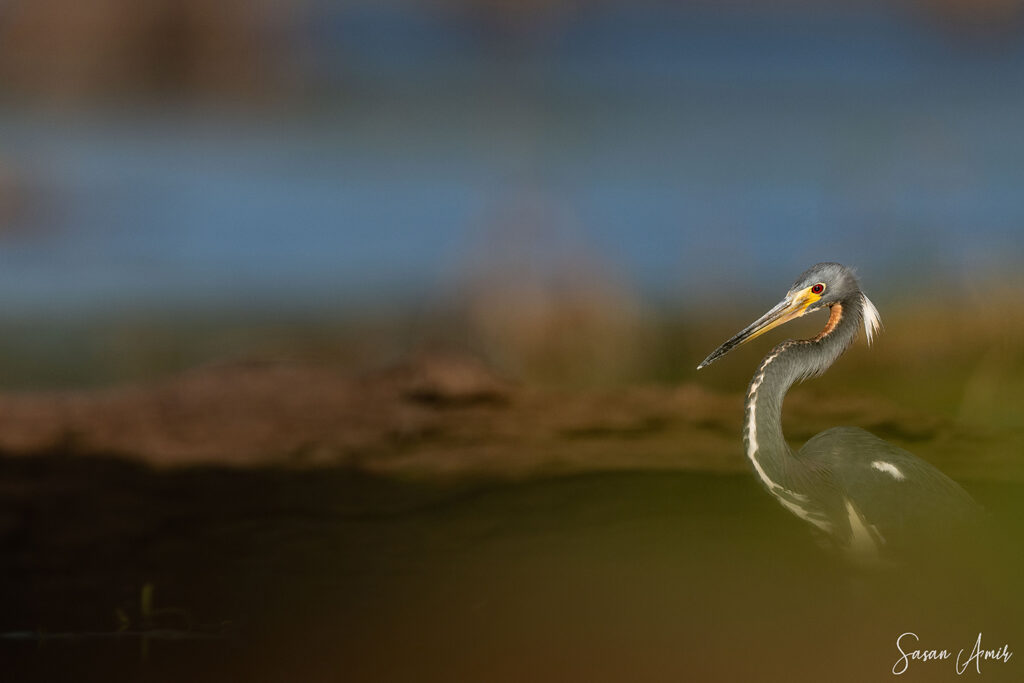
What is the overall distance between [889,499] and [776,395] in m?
0.36

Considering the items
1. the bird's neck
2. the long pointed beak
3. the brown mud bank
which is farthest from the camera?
the brown mud bank

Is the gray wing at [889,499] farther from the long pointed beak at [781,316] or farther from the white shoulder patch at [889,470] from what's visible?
the long pointed beak at [781,316]

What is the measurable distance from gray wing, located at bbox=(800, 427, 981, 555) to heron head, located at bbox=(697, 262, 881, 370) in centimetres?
31

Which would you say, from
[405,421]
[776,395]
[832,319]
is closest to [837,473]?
[776,395]

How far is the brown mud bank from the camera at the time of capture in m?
2.85

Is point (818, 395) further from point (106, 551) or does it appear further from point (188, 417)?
point (106, 551)

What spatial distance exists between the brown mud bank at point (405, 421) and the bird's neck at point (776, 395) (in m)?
0.36

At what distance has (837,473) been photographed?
8.02 feet

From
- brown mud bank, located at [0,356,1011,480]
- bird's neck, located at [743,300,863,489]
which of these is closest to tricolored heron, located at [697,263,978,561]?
bird's neck, located at [743,300,863,489]

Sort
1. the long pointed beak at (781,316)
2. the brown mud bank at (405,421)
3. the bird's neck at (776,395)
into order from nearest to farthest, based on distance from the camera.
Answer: the bird's neck at (776,395) → the long pointed beak at (781,316) → the brown mud bank at (405,421)

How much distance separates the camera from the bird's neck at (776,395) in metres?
2.39

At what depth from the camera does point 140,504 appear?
3.00 metres

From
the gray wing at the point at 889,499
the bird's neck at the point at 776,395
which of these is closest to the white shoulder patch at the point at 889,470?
the gray wing at the point at 889,499

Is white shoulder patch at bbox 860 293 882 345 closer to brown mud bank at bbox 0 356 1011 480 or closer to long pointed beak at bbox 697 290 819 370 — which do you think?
long pointed beak at bbox 697 290 819 370
